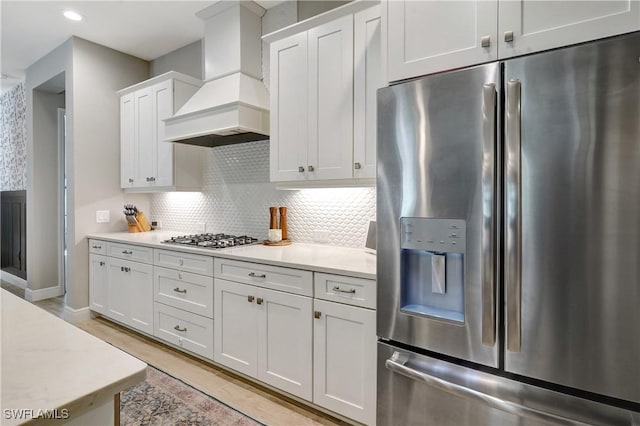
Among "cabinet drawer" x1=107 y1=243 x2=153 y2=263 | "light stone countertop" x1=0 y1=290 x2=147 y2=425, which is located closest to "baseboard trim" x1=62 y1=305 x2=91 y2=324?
"cabinet drawer" x1=107 y1=243 x2=153 y2=263

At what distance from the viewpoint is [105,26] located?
3361 millimetres

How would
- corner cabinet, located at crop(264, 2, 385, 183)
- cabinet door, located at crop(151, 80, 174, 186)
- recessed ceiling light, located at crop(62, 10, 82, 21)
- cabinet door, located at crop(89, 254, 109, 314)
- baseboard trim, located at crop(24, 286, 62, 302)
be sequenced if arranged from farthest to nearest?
baseboard trim, located at crop(24, 286, 62, 302) < cabinet door, located at crop(89, 254, 109, 314) < cabinet door, located at crop(151, 80, 174, 186) < recessed ceiling light, located at crop(62, 10, 82, 21) < corner cabinet, located at crop(264, 2, 385, 183)

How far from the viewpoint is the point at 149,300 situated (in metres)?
3.02

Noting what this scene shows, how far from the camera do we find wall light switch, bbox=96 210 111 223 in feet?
12.5

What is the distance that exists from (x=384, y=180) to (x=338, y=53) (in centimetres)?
114

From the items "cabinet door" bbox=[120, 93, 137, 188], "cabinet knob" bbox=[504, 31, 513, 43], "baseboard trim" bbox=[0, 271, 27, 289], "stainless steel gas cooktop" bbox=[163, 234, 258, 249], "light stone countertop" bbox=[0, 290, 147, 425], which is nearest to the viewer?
"light stone countertop" bbox=[0, 290, 147, 425]

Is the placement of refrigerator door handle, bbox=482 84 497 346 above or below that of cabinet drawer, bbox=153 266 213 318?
above

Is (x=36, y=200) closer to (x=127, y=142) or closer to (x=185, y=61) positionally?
(x=127, y=142)

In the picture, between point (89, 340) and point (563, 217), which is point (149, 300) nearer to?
point (89, 340)

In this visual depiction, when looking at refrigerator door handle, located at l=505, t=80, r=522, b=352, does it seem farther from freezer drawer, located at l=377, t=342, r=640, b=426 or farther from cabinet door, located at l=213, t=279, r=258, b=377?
cabinet door, located at l=213, t=279, r=258, b=377

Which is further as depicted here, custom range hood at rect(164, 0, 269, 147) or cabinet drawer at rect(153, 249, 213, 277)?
custom range hood at rect(164, 0, 269, 147)

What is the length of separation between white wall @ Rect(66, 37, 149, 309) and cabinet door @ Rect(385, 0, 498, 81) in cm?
351

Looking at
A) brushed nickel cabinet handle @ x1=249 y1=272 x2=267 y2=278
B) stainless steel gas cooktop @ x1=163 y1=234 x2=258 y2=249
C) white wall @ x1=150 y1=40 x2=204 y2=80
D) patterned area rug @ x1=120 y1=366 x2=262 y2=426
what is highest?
white wall @ x1=150 y1=40 x2=204 y2=80

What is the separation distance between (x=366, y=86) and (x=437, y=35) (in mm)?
650
